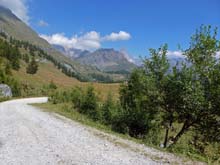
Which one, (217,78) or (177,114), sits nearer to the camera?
(217,78)

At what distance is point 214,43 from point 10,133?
46.5 feet

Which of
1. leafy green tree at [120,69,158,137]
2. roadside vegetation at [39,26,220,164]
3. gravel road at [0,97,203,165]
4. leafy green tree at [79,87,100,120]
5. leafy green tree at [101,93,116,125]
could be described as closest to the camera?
gravel road at [0,97,203,165]

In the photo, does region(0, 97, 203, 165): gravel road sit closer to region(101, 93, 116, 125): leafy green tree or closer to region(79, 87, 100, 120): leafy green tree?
region(101, 93, 116, 125): leafy green tree

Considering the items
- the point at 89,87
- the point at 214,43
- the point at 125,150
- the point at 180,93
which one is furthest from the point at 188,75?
the point at 89,87

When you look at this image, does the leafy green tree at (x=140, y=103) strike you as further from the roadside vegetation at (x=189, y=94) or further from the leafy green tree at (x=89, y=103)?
the leafy green tree at (x=89, y=103)

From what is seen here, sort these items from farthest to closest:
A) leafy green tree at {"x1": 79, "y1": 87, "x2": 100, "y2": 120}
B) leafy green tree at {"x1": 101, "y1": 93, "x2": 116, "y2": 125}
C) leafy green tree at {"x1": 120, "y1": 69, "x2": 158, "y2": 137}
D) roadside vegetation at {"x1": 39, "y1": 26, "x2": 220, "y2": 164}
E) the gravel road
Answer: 1. leafy green tree at {"x1": 79, "y1": 87, "x2": 100, "y2": 120}
2. leafy green tree at {"x1": 101, "y1": 93, "x2": 116, "y2": 125}
3. leafy green tree at {"x1": 120, "y1": 69, "x2": 158, "y2": 137}
4. roadside vegetation at {"x1": 39, "y1": 26, "x2": 220, "y2": 164}
5. the gravel road

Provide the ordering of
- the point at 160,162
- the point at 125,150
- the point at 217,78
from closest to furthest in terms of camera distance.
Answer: the point at 160,162 < the point at 125,150 < the point at 217,78

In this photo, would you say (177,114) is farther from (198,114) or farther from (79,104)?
(79,104)

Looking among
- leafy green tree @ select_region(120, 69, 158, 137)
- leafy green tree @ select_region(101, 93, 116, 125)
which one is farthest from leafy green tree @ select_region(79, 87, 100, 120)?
leafy green tree @ select_region(120, 69, 158, 137)

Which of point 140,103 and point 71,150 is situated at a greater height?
point 140,103

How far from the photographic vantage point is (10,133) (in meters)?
18.4

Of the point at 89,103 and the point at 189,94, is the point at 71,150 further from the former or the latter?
the point at 89,103

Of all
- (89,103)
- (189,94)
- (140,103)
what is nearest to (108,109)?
(89,103)

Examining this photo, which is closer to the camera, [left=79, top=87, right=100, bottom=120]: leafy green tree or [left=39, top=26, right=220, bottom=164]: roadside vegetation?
[left=39, top=26, right=220, bottom=164]: roadside vegetation
